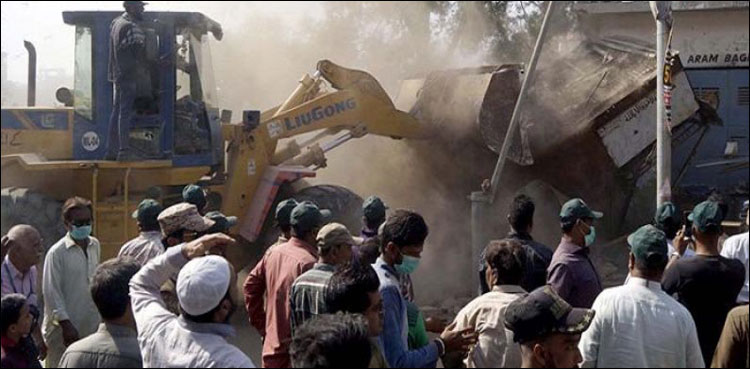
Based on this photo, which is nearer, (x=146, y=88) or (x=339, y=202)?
(x=146, y=88)

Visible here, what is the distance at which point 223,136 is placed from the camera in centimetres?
1052

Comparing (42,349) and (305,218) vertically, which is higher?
(305,218)

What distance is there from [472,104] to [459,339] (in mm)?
7885

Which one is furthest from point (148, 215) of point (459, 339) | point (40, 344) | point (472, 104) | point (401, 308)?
point (472, 104)

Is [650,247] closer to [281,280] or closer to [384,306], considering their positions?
[384,306]

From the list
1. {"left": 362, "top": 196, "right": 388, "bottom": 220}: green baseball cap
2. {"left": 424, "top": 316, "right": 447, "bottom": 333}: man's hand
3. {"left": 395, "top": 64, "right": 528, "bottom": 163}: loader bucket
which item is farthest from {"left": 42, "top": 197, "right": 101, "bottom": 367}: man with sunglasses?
{"left": 395, "top": 64, "right": 528, "bottom": 163}: loader bucket

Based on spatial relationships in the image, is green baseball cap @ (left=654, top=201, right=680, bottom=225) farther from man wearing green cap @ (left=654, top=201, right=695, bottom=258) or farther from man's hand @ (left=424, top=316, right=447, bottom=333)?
man's hand @ (left=424, top=316, right=447, bottom=333)

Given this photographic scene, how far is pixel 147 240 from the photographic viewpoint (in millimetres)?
6262

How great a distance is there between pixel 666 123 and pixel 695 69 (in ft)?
34.8

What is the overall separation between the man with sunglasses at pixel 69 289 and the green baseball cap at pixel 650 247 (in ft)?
11.0

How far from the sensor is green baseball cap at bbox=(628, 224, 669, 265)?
13.6 feet

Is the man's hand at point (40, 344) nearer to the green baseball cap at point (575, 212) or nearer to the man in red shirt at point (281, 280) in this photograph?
the man in red shirt at point (281, 280)

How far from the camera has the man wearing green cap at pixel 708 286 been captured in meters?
4.89

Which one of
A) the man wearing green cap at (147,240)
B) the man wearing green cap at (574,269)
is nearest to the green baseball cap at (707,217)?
the man wearing green cap at (574,269)
